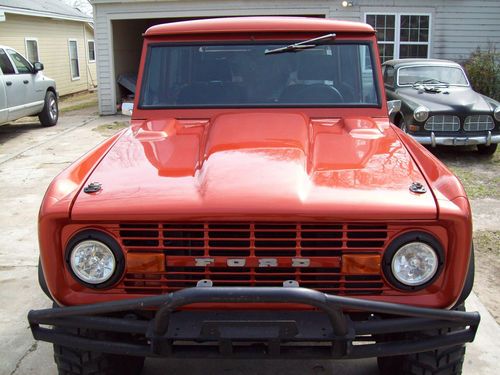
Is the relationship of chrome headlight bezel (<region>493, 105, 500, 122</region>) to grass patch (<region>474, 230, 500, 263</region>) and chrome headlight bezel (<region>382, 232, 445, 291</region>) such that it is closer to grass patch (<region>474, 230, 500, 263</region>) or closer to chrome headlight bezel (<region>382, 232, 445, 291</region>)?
grass patch (<region>474, 230, 500, 263</region>)

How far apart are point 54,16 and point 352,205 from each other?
1891cm

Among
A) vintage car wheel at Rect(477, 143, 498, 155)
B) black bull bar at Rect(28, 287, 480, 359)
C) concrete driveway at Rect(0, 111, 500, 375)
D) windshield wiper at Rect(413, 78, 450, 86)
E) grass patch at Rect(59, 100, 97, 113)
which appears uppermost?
windshield wiper at Rect(413, 78, 450, 86)

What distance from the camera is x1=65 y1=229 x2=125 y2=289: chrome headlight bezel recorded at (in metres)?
2.28

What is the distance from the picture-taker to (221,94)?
3.61 meters

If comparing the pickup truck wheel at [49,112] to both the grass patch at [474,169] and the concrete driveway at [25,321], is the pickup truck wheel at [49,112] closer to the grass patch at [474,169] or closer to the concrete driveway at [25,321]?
the concrete driveway at [25,321]

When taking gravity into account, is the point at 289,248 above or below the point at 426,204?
below

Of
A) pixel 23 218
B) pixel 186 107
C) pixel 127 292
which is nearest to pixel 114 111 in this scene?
pixel 23 218

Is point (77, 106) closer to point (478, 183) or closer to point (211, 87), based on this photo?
point (478, 183)

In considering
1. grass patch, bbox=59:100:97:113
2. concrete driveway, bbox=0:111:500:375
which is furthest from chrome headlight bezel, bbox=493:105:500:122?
grass patch, bbox=59:100:97:113

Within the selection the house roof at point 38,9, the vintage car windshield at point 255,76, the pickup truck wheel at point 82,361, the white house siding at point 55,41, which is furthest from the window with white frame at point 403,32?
the pickup truck wheel at point 82,361

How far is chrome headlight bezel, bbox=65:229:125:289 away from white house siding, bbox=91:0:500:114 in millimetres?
11461

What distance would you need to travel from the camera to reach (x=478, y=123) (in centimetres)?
873

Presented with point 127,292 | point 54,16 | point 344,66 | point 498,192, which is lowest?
point 498,192

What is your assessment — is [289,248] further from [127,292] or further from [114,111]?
[114,111]
